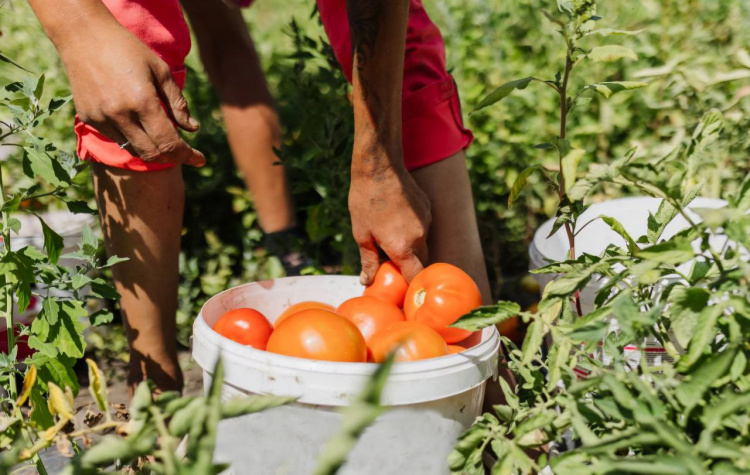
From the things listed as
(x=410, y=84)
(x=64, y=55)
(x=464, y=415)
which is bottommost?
(x=464, y=415)

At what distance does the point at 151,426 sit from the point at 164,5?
1.24 metres

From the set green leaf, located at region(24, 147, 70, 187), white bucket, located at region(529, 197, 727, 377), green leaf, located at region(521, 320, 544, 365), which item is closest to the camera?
green leaf, located at region(521, 320, 544, 365)

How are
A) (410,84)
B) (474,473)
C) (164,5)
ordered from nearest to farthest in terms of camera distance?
(474,473)
(164,5)
(410,84)

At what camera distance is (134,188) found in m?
1.74

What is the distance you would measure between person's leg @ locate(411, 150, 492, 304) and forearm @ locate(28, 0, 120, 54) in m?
0.91

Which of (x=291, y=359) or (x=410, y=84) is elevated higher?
(x=410, y=84)

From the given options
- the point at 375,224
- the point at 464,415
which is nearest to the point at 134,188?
the point at 375,224

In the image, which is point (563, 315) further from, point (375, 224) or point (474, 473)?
point (375, 224)

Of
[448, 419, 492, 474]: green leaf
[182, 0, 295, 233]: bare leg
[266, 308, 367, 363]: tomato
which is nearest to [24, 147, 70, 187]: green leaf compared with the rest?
[266, 308, 367, 363]: tomato

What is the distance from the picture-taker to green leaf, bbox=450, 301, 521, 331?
109 cm

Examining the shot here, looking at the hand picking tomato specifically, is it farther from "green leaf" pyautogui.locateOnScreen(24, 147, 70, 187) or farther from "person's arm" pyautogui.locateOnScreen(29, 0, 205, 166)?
"green leaf" pyautogui.locateOnScreen(24, 147, 70, 187)

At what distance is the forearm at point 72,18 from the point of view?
1416 mm

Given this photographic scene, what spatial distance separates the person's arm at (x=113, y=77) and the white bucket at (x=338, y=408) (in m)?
0.42

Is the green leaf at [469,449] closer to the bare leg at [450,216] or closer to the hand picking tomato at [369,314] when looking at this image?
the hand picking tomato at [369,314]
